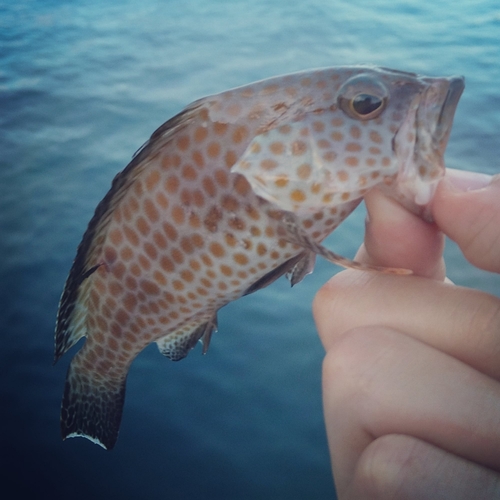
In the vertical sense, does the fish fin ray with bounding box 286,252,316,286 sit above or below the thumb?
below

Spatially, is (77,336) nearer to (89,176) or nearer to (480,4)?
(89,176)

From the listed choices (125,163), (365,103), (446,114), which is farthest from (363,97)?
(125,163)

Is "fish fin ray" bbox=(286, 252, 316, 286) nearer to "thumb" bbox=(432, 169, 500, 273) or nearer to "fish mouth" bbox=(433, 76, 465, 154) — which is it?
"thumb" bbox=(432, 169, 500, 273)

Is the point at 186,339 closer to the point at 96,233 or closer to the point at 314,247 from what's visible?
the point at 96,233

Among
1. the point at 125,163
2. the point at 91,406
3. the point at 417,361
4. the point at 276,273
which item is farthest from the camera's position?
the point at 125,163

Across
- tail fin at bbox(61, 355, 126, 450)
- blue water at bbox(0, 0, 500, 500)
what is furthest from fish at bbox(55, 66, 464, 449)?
blue water at bbox(0, 0, 500, 500)

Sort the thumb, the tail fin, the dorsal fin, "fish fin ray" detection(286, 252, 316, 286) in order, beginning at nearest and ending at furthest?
1. the thumb
2. the dorsal fin
3. "fish fin ray" detection(286, 252, 316, 286)
4. the tail fin
